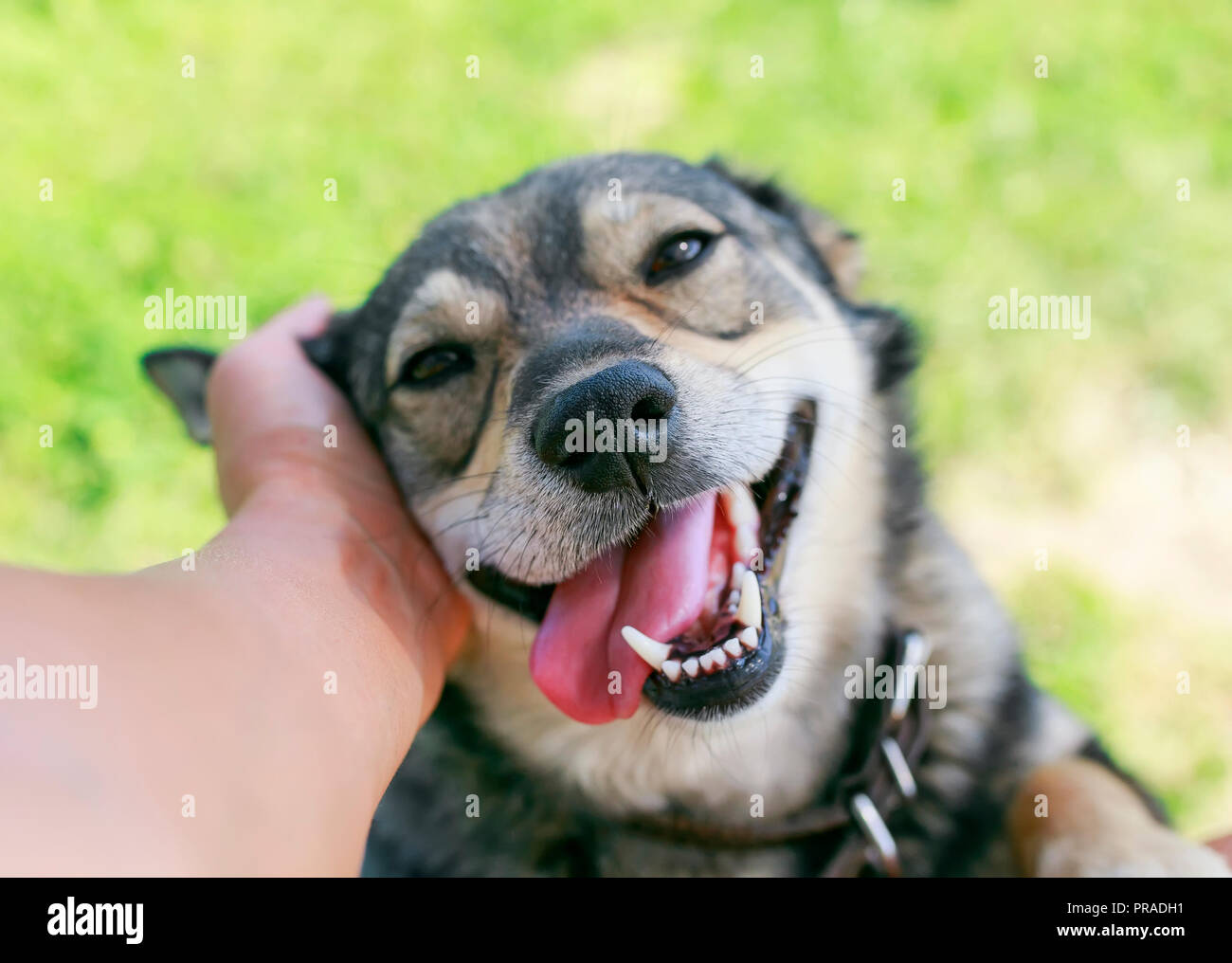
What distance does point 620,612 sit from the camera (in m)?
2.15

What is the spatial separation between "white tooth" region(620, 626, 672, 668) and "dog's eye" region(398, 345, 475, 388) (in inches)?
36.1

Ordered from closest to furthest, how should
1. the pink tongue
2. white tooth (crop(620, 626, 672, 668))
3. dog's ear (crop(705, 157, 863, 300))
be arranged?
white tooth (crop(620, 626, 672, 668)) → the pink tongue → dog's ear (crop(705, 157, 863, 300))

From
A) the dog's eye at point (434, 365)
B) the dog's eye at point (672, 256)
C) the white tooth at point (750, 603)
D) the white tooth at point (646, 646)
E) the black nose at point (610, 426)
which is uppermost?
the dog's eye at point (672, 256)

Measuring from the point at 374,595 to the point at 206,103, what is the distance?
4.45 metres

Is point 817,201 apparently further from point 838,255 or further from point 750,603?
point 750,603

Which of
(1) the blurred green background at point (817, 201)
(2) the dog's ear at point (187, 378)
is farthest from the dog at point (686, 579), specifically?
(1) the blurred green background at point (817, 201)

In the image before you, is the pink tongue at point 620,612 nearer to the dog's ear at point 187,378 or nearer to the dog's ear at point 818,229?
the dog's ear at point 818,229

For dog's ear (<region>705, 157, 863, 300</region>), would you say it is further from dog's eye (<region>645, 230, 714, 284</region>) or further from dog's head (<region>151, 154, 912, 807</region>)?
dog's eye (<region>645, 230, 714, 284</region>)

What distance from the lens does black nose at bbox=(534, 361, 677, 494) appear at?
2.02 meters

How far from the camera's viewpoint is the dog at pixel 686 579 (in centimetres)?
212

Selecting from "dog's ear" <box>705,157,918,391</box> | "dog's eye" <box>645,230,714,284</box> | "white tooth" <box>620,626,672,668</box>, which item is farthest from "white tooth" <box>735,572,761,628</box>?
"dog's ear" <box>705,157,918,391</box>

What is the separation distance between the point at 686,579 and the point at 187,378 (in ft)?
5.73

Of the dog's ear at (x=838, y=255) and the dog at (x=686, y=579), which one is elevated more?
the dog's ear at (x=838, y=255)
